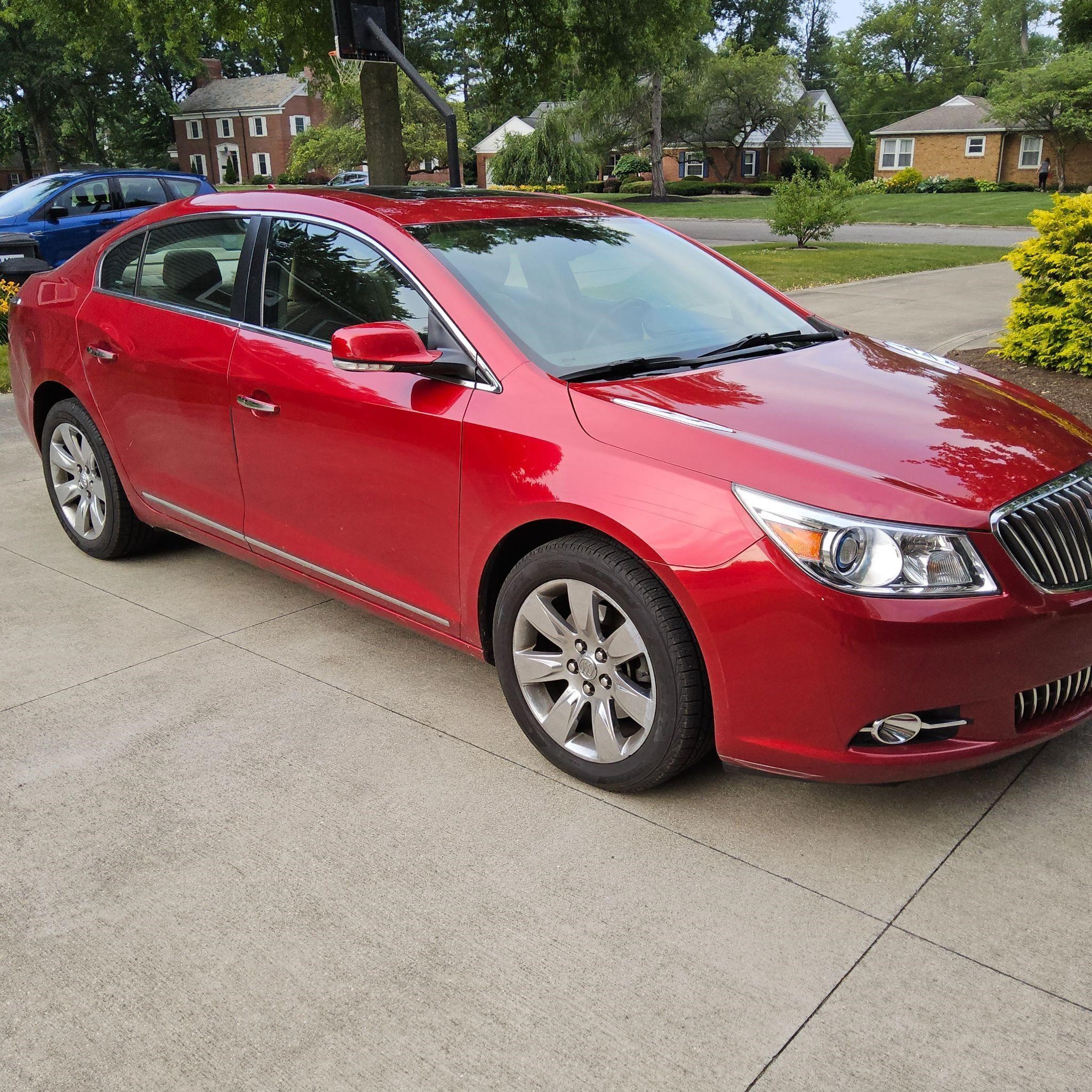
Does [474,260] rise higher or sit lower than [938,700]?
higher

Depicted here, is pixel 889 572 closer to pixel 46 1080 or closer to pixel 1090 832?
pixel 1090 832

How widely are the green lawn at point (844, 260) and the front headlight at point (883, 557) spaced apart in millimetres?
13453

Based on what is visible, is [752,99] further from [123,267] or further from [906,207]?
[123,267]

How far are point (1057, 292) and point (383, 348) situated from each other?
6.74 meters

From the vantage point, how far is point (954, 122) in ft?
202

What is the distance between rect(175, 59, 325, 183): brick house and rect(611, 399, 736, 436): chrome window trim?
275ft

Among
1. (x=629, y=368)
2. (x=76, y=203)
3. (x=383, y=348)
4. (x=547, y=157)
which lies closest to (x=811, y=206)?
(x=76, y=203)

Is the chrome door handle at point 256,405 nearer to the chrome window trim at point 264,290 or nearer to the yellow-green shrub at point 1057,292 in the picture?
the chrome window trim at point 264,290

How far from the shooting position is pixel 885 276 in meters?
17.7

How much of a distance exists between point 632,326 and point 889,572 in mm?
1466

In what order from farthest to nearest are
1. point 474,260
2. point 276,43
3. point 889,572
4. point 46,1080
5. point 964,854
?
1. point 276,43
2. point 474,260
3. point 964,854
4. point 889,572
5. point 46,1080

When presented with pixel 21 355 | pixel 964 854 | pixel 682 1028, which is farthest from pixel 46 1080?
pixel 21 355

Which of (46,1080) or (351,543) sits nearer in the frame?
(46,1080)

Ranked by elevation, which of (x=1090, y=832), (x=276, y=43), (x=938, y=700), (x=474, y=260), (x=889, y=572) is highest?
(x=276, y=43)
